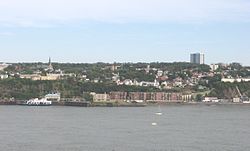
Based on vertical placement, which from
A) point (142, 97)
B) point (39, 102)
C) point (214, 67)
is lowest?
point (39, 102)

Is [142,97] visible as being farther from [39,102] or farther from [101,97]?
[39,102]

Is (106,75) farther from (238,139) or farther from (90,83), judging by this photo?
(238,139)

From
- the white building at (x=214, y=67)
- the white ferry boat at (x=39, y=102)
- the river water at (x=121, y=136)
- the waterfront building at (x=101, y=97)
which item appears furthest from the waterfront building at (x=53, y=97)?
the white building at (x=214, y=67)

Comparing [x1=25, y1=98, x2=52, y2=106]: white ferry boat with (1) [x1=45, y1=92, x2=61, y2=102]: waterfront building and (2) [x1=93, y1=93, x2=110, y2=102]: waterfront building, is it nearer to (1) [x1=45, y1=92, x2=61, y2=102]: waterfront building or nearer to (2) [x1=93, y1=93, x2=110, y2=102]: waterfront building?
(1) [x1=45, y1=92, x2=61, y2=102]: waterfront building

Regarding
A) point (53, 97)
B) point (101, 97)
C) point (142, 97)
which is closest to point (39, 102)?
point (53, 97)

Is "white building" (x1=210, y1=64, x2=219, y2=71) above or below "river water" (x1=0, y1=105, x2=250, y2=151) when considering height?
above

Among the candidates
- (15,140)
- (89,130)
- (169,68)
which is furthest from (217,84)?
(15,140)

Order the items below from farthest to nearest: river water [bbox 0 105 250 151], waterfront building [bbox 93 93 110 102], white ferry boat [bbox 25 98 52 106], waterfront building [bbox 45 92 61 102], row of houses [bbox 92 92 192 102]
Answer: row of houses [bbox 92 92 192 102], waterfront building [bbox 93 93 110 102], waterfront building [bbox 45 92 61 102], white ferry boat [bbox 25 98 52 106], river water [bbox 0 105 250 151]

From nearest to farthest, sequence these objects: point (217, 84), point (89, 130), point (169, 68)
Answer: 1. point (89, 130)
2. point (217, 84)
3. point (169, 68)

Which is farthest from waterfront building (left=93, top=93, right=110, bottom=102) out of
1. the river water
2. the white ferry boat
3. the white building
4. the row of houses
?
the white building
